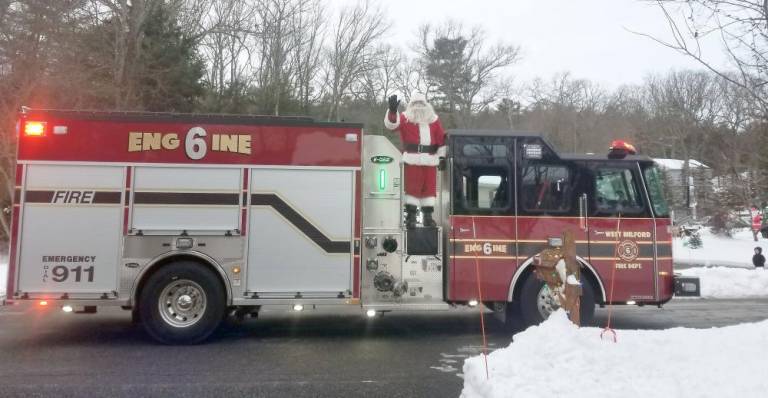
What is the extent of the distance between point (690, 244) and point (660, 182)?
66.9ft

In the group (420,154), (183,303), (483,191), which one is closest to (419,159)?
(420,154)

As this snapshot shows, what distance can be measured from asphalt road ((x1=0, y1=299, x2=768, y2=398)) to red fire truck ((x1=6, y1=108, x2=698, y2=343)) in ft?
1.72

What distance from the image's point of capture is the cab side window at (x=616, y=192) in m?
7.49

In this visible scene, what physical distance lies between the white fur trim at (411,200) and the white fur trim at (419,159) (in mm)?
424

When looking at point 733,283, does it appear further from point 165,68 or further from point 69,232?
point 165,68

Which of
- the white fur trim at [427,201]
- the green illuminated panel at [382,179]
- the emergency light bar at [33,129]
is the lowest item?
the white fur trim at [427,201]

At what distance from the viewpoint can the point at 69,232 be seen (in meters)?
6.74

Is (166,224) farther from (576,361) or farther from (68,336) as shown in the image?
(576,361)

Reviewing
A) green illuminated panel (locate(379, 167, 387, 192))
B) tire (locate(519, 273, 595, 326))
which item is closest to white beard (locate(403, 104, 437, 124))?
green illuminated panel (locate(379, 167, 387, 192))

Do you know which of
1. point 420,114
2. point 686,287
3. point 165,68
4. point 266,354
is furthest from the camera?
point 165,68

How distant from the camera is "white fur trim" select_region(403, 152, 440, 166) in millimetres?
7348

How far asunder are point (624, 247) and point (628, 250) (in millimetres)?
66

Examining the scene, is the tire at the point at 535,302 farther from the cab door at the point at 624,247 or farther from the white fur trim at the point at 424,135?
the white fur trim at the point at 424,135

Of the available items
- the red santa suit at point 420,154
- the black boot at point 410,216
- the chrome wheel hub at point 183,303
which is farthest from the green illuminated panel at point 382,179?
the chrome wheel hub at point 183,303
